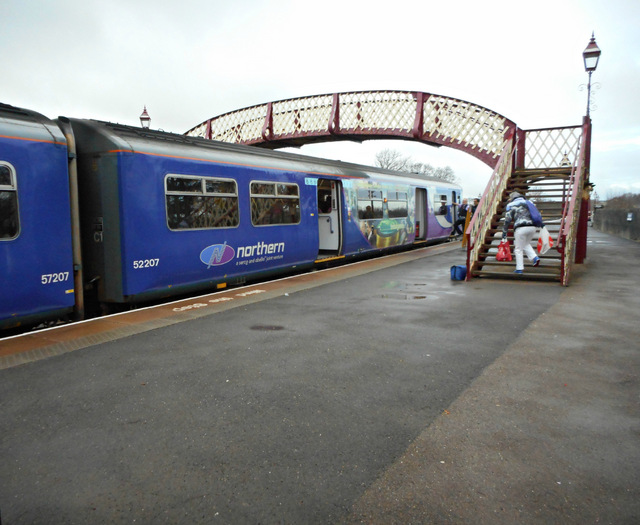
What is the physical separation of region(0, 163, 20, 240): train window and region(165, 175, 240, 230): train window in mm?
2263

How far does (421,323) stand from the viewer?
6.30m

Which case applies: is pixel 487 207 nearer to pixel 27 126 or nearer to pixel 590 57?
pixel 590 57

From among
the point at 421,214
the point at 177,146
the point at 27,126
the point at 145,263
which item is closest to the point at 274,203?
the point at 177,146

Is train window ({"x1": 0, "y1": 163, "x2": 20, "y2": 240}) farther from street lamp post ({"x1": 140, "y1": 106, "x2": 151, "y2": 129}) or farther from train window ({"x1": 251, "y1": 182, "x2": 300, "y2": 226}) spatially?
street lamp post ({"x1": 140, "y1": 106, "x2": 151, "y2": 129})

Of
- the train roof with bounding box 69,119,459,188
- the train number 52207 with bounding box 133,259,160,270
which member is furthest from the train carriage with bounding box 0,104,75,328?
the train number 52207 with bounding box 133,259,160,270

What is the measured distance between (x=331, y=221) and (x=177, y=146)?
5.79 m

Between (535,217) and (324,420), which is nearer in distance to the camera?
(324,420)

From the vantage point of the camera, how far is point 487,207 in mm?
11695

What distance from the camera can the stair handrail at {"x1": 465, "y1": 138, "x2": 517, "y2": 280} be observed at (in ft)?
33.3

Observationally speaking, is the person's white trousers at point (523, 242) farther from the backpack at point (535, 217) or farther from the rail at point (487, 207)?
the rail at point (487, 207)

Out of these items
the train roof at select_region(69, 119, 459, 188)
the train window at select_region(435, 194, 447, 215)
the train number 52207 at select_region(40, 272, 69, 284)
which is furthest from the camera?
the train window at select_region(435, 194, 447, 215)

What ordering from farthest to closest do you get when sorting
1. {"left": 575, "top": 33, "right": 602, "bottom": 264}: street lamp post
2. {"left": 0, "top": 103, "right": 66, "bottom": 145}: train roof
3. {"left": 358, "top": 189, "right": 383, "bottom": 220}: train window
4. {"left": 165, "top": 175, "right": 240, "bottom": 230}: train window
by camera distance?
{"left": 358, "top": 189, "right": 383, "bottom": 220}: train window < {"left": 575, "top": 33, "right": 602, "bottom": 264}: street lamp post < {"left": 165, "top": 175, "right": 240, "bottom": 230}: train window < {"left": 0, "top": 103, "right": 66, "bottom": 145}: train roof

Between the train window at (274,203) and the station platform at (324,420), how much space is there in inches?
134

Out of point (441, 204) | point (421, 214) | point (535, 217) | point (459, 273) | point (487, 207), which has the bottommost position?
point (459, 273)
